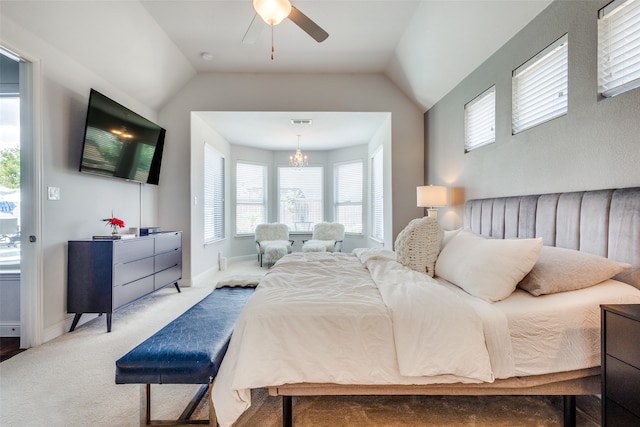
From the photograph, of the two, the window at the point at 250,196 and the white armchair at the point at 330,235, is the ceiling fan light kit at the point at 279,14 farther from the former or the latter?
the window at the point at 250,196

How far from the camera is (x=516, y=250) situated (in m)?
1.61

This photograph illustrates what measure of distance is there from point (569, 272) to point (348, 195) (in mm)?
5392

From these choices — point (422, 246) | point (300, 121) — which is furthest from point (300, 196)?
point (422, 246)

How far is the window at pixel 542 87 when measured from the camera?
2.00 meters

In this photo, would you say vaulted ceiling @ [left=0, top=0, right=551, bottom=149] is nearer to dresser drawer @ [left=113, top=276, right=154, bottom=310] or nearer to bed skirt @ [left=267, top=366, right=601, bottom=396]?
dresser drawer @ [left=113, top=276, right=154, bottom=310]

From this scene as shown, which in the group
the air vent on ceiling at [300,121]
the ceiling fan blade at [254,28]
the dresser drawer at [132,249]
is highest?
the air vent on ceiling at [300,121]

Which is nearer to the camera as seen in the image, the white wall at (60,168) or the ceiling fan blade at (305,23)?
the ceiling fan blade at (305,23)

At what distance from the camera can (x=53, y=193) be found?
2.58 m

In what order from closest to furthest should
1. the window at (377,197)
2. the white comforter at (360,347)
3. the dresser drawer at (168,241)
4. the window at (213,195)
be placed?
the white comforter at (360,347), the dresser drawer at (168,241), the window at (213,195), the window at (377,197)

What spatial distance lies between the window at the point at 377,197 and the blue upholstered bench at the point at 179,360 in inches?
158

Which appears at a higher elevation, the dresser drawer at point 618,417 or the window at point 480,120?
the window at point 480,120

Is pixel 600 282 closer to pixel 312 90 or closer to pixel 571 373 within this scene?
pixel 571 373

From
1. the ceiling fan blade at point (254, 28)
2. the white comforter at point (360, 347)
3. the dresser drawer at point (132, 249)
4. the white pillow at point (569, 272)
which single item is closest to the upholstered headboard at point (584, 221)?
the white pillow at point (569, 272)

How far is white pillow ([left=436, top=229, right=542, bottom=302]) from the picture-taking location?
155 centimetres
